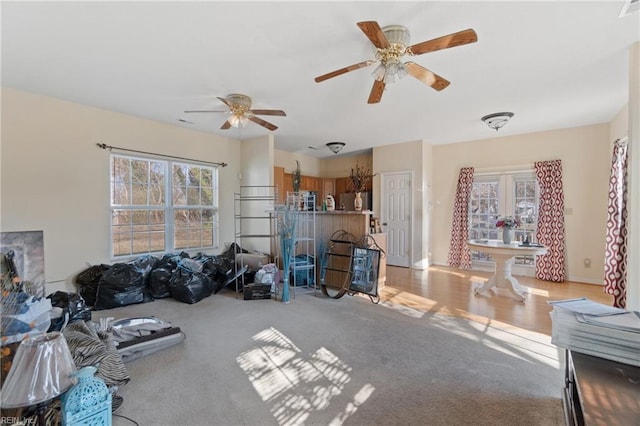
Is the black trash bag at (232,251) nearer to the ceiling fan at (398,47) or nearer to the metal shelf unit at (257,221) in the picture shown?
the metal shelf unit at (257,221)

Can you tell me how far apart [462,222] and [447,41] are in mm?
4656

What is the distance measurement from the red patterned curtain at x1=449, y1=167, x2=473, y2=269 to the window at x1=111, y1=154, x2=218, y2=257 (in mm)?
4857

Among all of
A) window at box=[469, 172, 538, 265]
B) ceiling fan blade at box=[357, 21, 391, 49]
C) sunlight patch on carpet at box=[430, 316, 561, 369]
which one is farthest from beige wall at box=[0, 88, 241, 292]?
window at box=[469, 172, 538, 265]

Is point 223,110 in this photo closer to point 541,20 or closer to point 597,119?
point 541,20

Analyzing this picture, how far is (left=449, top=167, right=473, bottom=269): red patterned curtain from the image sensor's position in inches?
231

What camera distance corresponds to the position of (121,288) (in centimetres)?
362

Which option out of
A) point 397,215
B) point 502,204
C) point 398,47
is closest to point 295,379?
point 398,47

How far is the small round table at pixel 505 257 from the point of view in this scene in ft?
12.7

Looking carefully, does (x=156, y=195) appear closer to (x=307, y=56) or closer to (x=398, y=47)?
(x=307, y=56)

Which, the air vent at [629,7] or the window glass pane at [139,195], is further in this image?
the window glass pane at [139,195]

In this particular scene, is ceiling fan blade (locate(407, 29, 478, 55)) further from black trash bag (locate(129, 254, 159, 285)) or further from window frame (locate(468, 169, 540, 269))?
window frame (locate(468, 169, 540, 269))

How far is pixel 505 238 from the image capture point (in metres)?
4.19

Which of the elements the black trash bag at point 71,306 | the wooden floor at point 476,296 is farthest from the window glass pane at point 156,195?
the wooden floor at point 476,296

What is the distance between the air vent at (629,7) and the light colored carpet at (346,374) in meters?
2.67
